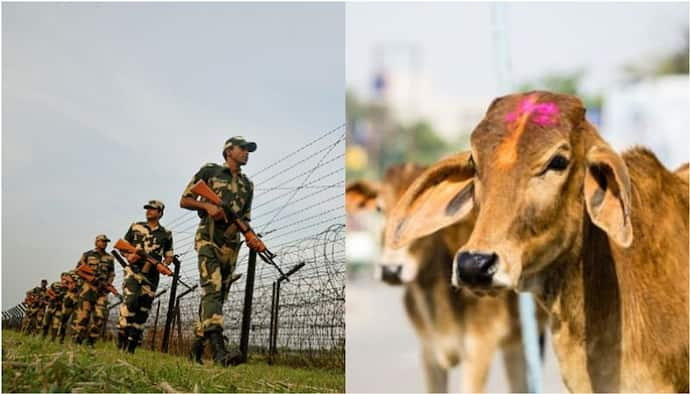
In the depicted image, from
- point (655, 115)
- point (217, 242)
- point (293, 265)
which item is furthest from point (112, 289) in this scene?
point (655, 115)

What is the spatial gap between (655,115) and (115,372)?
3123mm

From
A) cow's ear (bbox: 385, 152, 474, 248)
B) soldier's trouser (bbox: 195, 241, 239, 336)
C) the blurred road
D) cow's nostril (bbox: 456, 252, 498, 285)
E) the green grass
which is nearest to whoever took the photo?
cow's nostril (bbox: 456, 252, 498, 285)

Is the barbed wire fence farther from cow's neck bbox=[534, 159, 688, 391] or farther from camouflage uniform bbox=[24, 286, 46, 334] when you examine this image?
cow's neck bbox=[534, 159, 688, 391]

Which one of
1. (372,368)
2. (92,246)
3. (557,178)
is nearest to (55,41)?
(92,246)

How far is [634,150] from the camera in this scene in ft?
11.9

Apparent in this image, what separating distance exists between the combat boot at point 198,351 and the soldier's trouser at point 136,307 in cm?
25

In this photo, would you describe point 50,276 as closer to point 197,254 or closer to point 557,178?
point 197,254

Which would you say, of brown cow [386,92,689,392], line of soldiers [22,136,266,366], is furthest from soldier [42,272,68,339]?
brown cow [386,92,689,392]

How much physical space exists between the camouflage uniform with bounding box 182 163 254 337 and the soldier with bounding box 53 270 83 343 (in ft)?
1.84

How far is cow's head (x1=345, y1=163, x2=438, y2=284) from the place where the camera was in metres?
3.94

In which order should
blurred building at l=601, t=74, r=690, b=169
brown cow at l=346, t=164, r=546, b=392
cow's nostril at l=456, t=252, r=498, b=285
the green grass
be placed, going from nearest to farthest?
1. cow's nostril at l=456, t=252, r=498, b=285
2. brown cow at l=346, t=164, r=546, b=392
3. the green grass
4. blurred building at l=601, t=74, r=690, b=169

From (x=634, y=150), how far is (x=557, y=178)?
62 cm

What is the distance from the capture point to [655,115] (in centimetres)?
550

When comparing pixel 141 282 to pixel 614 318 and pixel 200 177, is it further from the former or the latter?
pixel 614 318
